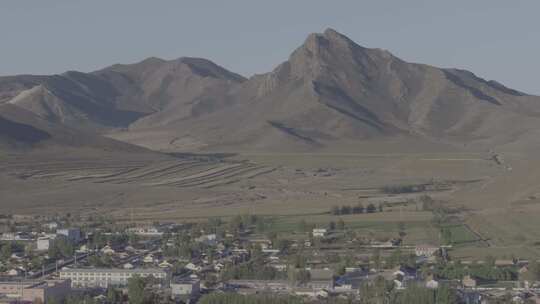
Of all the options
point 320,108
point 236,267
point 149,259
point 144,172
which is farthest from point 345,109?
point 236,267

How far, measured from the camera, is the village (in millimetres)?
33000

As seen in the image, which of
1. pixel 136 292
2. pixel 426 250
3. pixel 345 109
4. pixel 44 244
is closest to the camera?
pixel 136 292

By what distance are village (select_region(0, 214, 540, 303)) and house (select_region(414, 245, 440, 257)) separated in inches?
1.7

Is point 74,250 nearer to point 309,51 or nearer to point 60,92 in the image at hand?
point 309,51

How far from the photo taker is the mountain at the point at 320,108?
118 m

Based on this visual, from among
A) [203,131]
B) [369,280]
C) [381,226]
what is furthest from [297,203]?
[203,131]

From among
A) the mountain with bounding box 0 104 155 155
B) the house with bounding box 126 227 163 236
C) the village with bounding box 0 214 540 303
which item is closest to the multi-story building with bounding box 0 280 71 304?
the village with bounding box 0 214 540 303

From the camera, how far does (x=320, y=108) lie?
12725 centimetres

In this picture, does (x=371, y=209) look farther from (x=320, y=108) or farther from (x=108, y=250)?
(x=320, y=108)

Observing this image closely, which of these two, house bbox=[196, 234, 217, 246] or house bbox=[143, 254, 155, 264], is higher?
house bbox=[196, 234, 217, 246]

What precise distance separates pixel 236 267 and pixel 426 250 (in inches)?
297

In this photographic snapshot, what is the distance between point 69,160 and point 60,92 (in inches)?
3238

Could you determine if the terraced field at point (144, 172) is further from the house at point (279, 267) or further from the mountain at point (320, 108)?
the house at point (279, 267)

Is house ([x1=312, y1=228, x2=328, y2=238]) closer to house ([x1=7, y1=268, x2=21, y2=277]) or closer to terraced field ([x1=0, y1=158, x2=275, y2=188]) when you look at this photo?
house ([x1=7, y1=268, x2=21, y2=277])
